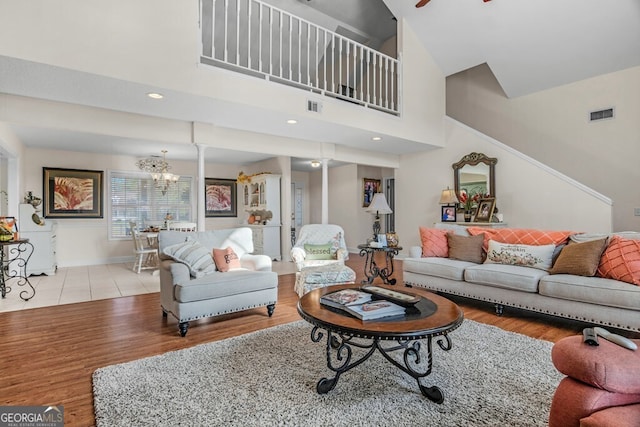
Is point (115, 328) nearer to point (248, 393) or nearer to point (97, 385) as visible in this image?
point (97, 385)

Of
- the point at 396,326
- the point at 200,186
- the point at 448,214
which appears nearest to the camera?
the point at 396,326

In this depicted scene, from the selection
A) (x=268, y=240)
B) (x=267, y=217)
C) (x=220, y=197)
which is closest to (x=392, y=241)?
(x=268, y=240)

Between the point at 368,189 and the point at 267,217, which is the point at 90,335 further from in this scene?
the point at 368,189

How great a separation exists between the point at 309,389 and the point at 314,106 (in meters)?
3.68

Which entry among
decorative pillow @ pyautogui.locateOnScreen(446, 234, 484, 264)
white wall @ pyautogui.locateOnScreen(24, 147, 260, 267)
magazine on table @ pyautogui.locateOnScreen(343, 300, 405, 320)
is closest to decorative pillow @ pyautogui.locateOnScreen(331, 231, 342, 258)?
decorative pillow @ pyautogui.locateOnScreen(446, 234, 484, 264)

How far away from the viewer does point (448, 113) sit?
765 centimetres

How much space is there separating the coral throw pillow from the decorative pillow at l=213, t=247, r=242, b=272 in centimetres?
346

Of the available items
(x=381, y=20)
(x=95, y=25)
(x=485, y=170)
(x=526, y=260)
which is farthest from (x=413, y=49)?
(x=95, y=25)

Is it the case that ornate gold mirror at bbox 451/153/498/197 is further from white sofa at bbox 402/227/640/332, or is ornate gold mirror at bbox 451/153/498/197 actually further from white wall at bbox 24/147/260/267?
white wall at bbox 24/147/260/267

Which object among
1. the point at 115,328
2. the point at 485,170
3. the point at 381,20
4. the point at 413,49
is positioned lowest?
the point at 115,328

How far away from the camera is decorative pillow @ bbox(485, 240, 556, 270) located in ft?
11.3

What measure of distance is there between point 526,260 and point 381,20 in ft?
19.8

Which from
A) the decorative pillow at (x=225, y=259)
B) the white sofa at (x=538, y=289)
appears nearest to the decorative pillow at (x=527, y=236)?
the white sofa at (x=538, y=289)

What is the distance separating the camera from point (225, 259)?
348 cm
